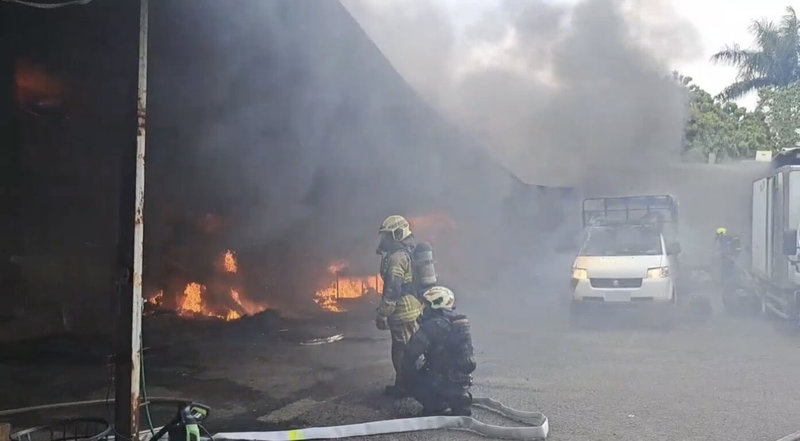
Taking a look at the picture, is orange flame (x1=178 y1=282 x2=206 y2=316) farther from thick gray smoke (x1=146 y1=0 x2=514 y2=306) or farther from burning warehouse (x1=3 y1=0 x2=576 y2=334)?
thick gray smoke (x1=146 y1=0 x2=514 y2=306)

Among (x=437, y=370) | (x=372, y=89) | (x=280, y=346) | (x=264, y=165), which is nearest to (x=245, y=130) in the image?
(x=264, y=165)

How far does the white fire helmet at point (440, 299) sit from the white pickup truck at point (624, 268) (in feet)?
17.7

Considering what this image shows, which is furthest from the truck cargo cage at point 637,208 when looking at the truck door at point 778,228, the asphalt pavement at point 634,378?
the truck door at point 778,228

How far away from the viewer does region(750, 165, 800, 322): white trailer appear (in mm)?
9906

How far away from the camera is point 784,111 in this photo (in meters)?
26.1

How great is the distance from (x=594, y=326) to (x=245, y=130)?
22.2 ft

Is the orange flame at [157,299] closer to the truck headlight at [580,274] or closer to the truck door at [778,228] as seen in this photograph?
the truck headlight at [580,274]

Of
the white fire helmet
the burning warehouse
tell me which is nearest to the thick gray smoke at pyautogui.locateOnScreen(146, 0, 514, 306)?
the burning warehouse

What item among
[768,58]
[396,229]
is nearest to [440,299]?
[396,229]

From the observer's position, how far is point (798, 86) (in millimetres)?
25219

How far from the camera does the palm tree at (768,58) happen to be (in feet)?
80.4

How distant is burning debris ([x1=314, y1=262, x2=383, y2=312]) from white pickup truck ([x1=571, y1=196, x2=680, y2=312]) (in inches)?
177

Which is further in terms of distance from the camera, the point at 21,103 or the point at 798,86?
the point at 798,86

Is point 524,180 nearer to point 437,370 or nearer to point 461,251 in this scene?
point 461,251
